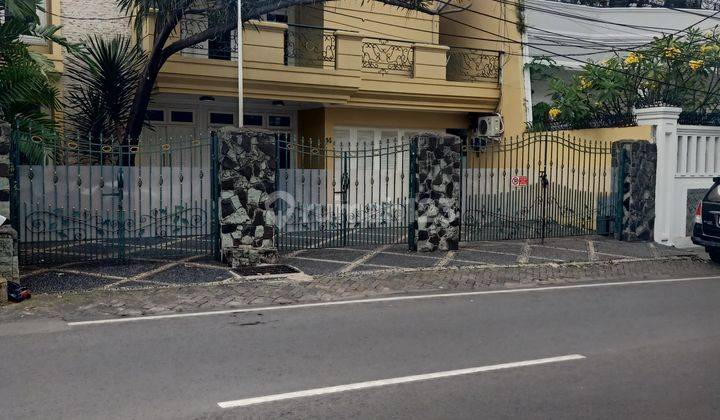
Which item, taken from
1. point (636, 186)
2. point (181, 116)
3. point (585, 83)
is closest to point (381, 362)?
point (636, 186)

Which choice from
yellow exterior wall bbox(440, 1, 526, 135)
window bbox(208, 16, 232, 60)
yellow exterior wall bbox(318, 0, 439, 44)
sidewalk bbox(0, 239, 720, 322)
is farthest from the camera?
yellow exterior wall bbox(440, 1, 526, 135)

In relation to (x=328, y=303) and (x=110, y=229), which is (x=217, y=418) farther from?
(x=110, y=229)

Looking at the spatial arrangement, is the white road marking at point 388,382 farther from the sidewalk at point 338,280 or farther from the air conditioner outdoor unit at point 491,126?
the air conditioner outdoor unit at point 491,126

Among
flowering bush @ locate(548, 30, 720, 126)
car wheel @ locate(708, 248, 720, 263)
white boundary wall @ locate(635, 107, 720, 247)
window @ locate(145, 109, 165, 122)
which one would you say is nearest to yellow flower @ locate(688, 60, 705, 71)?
flowering bush @ locate(548, 30, 720, 126)

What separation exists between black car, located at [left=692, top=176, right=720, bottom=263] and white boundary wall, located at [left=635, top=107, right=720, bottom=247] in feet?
7.41

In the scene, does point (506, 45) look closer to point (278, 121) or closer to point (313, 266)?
point (278, 121)

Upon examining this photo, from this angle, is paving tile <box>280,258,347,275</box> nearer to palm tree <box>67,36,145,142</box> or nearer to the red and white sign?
palm tree <box>67,36,145,142</box>

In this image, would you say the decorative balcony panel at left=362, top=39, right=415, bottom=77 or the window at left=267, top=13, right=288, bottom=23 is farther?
the window at left=267, top=13, right=288, bottom=23

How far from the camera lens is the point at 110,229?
39.2ft

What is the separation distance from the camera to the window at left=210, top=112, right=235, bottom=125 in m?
18.0

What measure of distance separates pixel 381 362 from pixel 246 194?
18.8ft

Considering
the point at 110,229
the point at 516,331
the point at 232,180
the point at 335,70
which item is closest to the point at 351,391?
the point at 516,331

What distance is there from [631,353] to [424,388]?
2.31 meters

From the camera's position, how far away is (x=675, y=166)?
50.6ft
